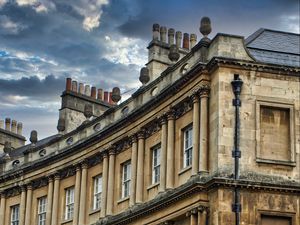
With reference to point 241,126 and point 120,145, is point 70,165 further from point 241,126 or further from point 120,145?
point 241,126

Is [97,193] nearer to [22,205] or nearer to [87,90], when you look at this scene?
[22,205]

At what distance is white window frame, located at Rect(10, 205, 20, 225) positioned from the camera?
46469 millimetres

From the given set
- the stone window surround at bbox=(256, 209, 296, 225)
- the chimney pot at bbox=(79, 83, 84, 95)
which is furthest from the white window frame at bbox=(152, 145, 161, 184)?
the chimney pot at bbox=(79, 83, 84, 95)

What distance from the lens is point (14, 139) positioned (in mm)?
58094

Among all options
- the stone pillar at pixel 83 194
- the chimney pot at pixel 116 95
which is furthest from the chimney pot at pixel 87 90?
the stone pillar at pixel 83 194

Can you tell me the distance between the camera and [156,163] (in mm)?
35906

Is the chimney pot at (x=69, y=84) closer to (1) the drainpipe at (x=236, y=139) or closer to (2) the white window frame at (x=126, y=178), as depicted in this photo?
(2) the white window frame at (x=126, y=178)

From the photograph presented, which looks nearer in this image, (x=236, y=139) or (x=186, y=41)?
(x=236, y=139)

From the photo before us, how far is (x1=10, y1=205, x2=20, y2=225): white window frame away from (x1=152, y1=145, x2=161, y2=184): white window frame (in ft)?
42.3

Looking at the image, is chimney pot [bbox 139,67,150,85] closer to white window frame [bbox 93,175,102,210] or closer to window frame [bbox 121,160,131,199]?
window frame [bbox 121,160,131,199]

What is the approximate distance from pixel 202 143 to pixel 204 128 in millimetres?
562

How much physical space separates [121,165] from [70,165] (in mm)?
4407

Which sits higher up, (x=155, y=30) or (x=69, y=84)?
(x=155, y=30)

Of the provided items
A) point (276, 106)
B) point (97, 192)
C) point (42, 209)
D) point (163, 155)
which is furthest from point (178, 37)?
point (276, 106)
